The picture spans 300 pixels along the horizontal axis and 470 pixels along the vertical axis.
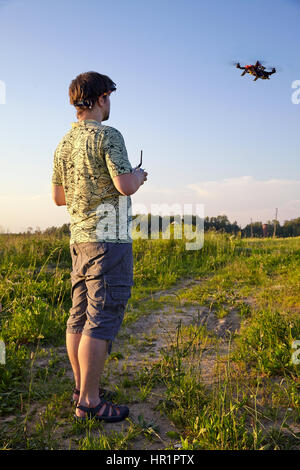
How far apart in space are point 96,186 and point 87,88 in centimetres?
69

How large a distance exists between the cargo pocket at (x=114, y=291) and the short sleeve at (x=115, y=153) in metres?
0.70

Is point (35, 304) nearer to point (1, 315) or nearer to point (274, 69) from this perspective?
point (1, 315)

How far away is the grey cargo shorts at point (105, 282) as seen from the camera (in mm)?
2674

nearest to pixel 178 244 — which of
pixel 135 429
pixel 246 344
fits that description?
pixel 246 344

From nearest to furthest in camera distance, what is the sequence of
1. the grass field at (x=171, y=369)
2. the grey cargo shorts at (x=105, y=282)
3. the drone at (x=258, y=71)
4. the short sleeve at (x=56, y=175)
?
1. the grass field at (x=171, y=369)
2. the grey cargo shorts at (x=105, y=282)
3. the short sleeve at (x=56, y=175)
4. the drone at (x=258, y=71)

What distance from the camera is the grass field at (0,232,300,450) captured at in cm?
257

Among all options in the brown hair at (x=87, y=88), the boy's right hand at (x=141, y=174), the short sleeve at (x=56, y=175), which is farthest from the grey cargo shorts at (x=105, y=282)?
the brown hair at (x=87, y=88)

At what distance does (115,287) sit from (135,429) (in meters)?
0.96

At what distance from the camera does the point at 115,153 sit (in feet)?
8.50

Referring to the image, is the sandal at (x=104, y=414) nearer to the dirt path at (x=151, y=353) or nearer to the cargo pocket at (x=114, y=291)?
the dirt path at (x=151, y=353)

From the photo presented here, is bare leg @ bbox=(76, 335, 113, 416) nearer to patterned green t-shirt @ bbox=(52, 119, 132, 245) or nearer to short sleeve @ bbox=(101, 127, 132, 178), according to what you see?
patterned green t-shirt @ bbox=(52, 119, 132, 245)

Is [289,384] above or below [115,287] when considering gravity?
below

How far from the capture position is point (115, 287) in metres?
2.69

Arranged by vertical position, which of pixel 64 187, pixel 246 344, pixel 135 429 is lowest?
pixel 135 429
